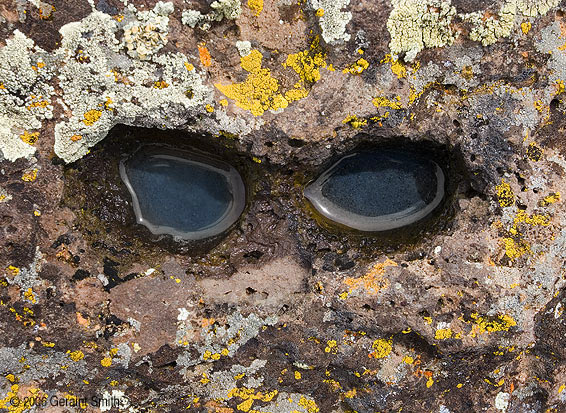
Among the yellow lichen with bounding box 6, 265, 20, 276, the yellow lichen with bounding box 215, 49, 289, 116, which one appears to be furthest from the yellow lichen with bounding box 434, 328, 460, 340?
the yellow lichen with bounding box 6, 265, 20, 276

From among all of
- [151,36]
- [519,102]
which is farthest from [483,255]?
[151,36]

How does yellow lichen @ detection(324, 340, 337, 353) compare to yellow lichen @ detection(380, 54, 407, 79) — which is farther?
yellow lichen @ detection(324, 340, 337, 353)

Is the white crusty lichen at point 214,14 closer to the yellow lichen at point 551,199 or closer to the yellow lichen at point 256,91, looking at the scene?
the yellow lichen at point 256,91

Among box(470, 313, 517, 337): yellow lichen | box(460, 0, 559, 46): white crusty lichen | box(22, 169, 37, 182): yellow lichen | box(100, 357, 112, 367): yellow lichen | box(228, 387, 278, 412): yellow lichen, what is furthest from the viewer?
box(228, 387, 278, 412): yellow lichen

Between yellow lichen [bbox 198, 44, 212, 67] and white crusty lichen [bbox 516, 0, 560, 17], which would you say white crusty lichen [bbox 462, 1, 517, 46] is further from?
yellow lichen [bbox 198, 44, 212, 67]

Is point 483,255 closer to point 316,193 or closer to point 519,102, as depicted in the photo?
point 519,102

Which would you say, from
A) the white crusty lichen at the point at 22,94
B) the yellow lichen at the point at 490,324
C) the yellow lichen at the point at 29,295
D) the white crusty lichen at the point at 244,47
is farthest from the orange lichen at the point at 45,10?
the yellow lichen at the point at 490,324

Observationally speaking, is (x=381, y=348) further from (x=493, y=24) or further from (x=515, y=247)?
(x=493, y=24)
